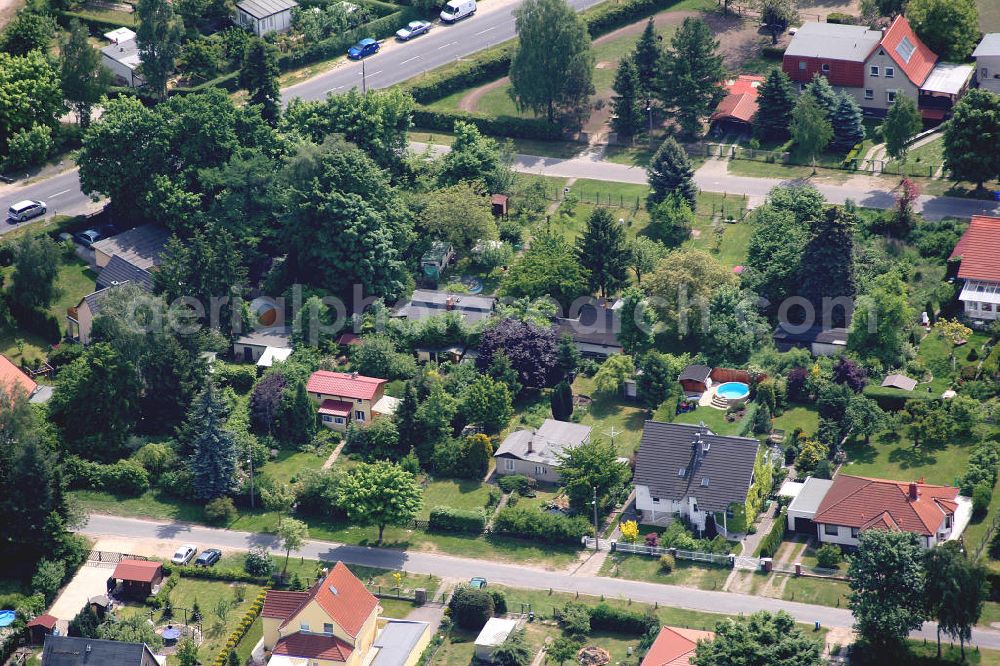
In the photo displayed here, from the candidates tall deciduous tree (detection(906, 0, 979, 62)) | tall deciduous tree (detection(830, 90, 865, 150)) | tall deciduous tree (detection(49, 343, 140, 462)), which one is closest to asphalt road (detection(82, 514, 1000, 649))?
tall deciduous tree (detection(49, 343, 140, 462))

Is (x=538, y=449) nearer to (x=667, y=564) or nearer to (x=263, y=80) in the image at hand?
(x=667, y=564)

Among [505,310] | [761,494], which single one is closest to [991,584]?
[761,494]

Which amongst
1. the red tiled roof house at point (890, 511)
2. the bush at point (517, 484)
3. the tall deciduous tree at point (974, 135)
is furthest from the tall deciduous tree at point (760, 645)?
the tall deciduous tree at point (974, 135)

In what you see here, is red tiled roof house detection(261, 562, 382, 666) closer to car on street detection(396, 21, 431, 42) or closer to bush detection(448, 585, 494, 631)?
bush detection(448, 585, 494, 631)

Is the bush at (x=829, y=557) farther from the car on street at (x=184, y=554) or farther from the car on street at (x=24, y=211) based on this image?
the car on street at (x=24, y=211)

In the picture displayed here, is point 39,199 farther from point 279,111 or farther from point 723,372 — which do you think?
point 723,372
